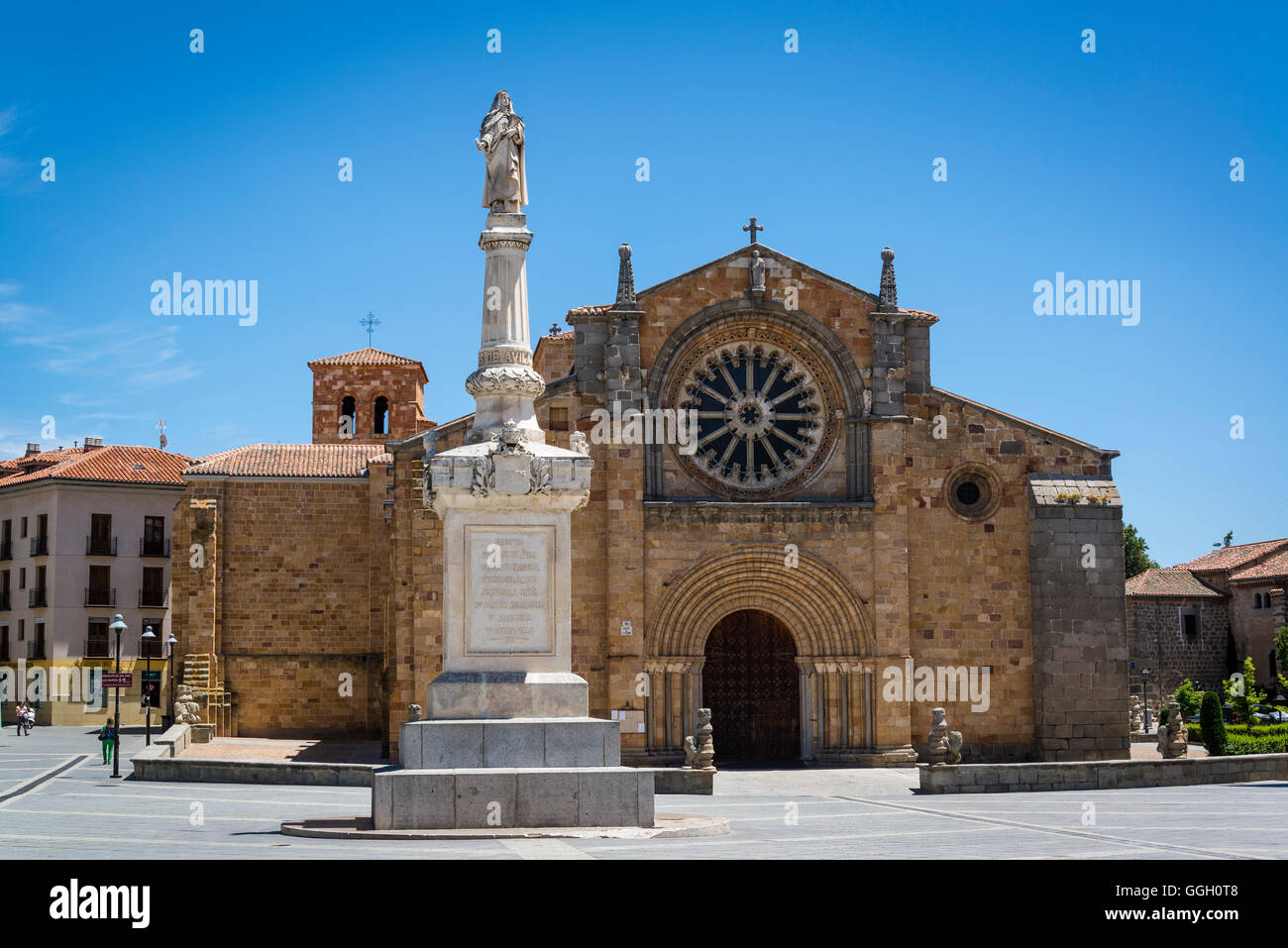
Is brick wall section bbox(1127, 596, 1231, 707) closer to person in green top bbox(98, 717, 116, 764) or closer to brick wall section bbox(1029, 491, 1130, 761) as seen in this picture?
brick wall section bbox(1029, 491, 1130, 761)

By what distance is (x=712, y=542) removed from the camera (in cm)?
3017

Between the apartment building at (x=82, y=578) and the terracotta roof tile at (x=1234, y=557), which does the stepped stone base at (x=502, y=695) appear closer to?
the apartment building at (x=82, y=578)

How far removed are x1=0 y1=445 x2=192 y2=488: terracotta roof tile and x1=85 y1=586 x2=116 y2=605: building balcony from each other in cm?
407

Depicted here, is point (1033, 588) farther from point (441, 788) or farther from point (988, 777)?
point (441, 788)

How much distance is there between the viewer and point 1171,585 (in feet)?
197

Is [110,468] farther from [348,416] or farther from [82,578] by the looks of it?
[348,416]

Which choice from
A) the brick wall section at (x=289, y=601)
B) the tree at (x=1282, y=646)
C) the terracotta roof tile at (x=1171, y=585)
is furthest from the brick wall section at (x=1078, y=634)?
the terracotta roof tile at (x=1171, y=585)

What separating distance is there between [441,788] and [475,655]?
4.56 feet

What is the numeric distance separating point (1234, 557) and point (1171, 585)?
468cm

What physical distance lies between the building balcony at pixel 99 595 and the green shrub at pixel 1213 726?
131 feet

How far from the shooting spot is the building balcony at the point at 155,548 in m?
55.0

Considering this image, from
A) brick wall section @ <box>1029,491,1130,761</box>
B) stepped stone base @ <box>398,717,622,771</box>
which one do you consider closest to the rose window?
brick wall section @ <box>1029,491,1130,761</box>

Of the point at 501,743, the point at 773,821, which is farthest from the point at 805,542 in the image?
the point at 501,743
